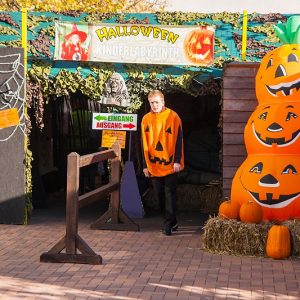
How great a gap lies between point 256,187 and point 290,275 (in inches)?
56.8

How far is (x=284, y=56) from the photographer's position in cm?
891

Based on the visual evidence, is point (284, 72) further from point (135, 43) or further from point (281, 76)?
point (135, 43)

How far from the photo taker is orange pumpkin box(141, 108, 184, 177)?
9648 mm

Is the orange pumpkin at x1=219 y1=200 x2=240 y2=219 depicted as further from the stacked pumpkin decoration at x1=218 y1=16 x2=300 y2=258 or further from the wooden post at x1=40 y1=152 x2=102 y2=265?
the wooden post at x1=40 y1=152 x2=102 y2=265

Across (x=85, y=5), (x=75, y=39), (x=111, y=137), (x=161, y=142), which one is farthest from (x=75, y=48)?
(x=85, y=5)

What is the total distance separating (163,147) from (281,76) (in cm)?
178

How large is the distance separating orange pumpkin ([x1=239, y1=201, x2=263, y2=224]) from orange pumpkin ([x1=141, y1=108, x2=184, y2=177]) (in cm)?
141

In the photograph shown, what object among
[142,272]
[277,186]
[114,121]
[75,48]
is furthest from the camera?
[114,121]

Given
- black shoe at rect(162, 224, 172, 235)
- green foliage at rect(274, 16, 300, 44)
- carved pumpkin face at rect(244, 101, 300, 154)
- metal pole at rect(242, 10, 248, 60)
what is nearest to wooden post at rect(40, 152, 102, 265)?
black shoe at rect(162, 224, 172, 235)

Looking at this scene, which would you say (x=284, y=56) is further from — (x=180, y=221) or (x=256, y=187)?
(x=180, y=221)

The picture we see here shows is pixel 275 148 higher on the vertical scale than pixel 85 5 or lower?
lower

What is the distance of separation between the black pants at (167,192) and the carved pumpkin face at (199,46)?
1.78 m

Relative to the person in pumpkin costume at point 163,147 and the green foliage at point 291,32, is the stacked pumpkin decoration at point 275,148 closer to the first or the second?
the green foliage at point 291,32

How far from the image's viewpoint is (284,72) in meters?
8.81
